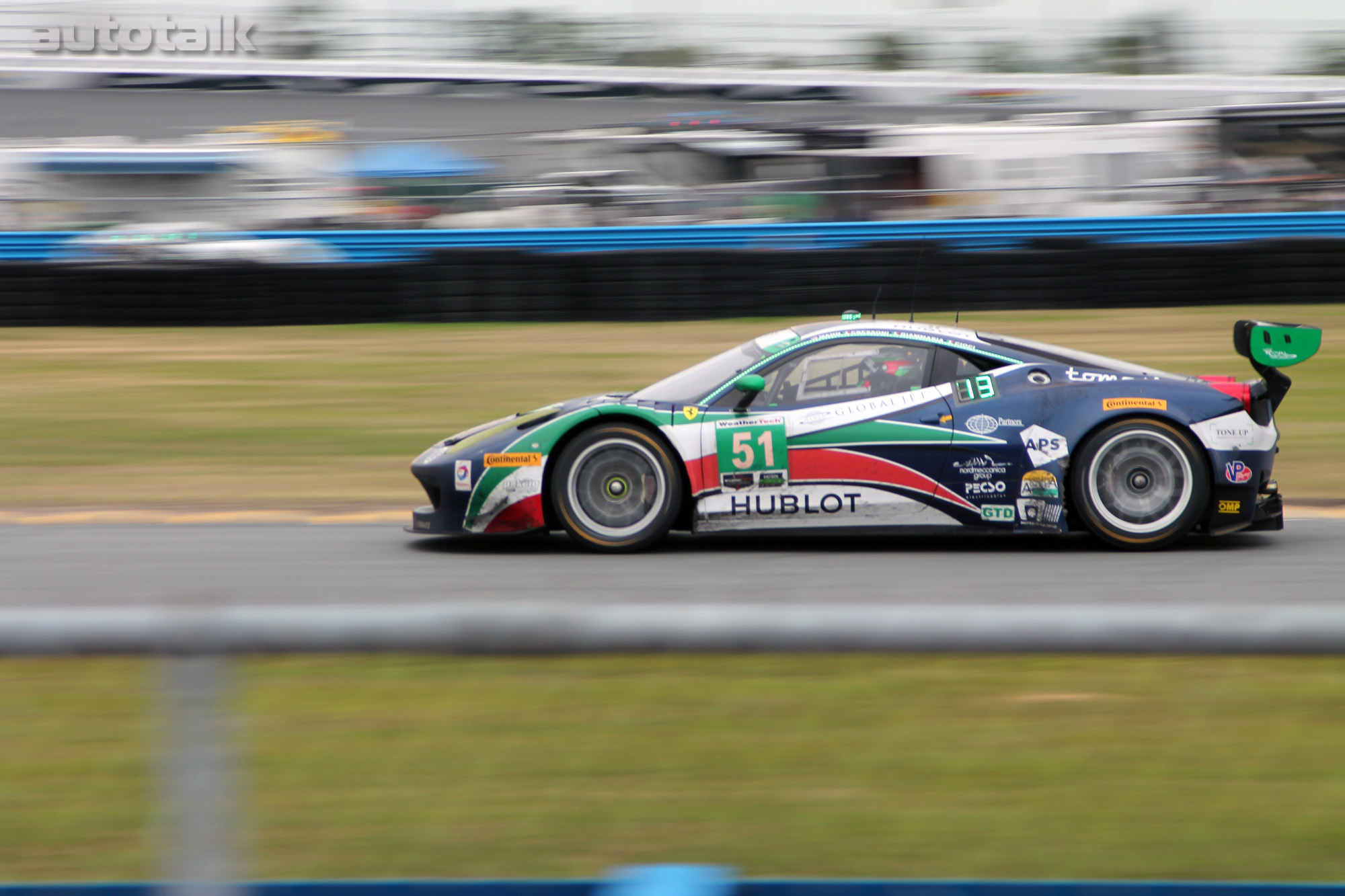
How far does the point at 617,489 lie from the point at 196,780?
5.28m

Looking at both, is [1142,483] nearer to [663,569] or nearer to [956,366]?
[956,366]

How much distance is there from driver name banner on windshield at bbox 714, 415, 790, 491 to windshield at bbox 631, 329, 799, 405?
259 mm

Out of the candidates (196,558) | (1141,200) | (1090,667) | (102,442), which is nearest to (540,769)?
(1090,667)

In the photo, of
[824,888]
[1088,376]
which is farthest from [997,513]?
[824,888]

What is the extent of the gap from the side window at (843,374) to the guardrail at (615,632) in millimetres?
5289

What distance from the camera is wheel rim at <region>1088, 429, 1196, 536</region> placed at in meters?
7.05

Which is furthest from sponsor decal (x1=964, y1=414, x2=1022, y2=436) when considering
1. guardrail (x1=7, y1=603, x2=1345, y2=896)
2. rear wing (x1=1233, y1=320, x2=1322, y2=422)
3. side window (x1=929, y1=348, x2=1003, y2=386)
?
guardrail (x1=7, y1=603, x2=1345, y2=896)

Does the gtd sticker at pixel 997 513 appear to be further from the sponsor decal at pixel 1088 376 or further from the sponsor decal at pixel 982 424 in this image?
the sponsor decal at pixel 1088 376

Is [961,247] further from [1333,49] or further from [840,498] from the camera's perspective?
[1333,49]

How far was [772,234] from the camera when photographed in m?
17.9

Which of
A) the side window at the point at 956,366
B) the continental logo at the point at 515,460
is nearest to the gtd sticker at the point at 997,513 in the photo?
A: the side window at the point at 956,366

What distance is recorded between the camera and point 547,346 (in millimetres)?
14938

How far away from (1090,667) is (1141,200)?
18.1m

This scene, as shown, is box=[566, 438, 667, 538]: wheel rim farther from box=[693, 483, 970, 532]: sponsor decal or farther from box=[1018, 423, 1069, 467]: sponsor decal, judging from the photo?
box=[1018, 423, 1069, 467]: sponsor decal
